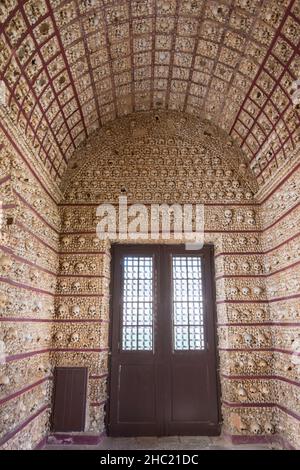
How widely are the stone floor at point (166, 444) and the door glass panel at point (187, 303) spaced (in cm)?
120

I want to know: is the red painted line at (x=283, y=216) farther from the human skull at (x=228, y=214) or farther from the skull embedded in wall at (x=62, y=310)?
the skull embedded in wall at (x=62, y=310)

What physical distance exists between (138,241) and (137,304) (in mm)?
993

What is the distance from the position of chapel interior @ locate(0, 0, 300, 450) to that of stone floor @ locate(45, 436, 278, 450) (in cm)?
11

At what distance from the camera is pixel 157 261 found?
17.1 ft

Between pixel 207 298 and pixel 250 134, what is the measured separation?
2.62 meters

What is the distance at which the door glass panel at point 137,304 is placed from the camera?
195 inches

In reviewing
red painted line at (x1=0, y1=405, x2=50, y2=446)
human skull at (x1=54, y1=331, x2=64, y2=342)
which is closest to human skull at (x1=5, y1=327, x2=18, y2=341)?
red painted line at (x1=0, y1=405, x2=50, y2=446)

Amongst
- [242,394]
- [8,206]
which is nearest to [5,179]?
[8,206]

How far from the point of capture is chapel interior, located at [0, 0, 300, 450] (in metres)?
3.51

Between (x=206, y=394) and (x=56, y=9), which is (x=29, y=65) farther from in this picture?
(x=206, y=394)

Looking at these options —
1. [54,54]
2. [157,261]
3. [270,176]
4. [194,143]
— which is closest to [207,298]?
[157,261]

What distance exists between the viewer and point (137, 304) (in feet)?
16.6

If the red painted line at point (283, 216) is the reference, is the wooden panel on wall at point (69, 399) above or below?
below

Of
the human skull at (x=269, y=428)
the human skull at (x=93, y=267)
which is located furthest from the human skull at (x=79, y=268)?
the human skull at (x=269, y=428)
